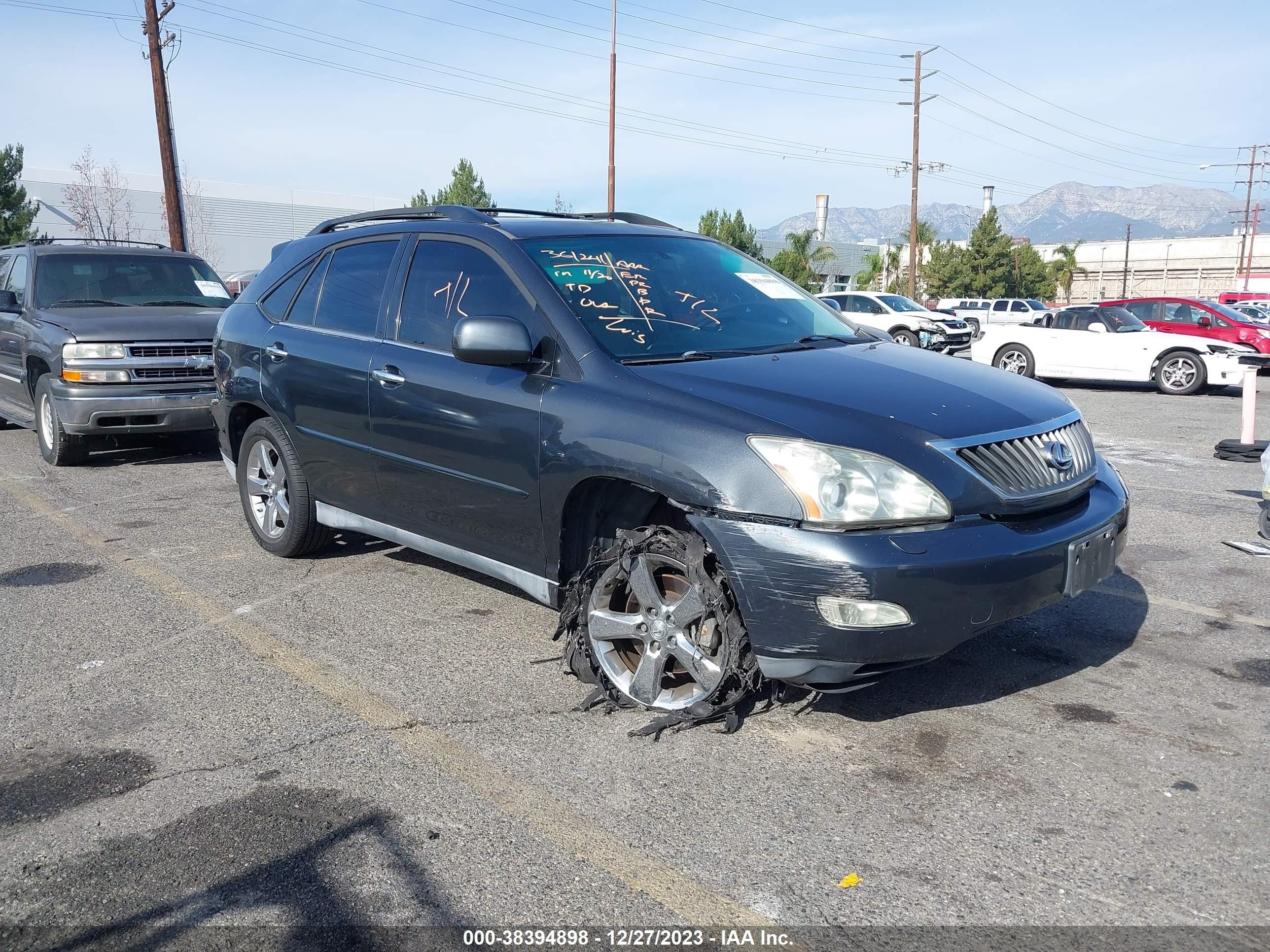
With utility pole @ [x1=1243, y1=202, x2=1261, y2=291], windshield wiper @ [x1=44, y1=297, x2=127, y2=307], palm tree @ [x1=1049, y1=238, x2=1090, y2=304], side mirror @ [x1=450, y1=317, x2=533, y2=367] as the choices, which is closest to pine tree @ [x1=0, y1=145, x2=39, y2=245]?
windshield wiper @ [x1=44, y1=297, x2=127, y2=307]

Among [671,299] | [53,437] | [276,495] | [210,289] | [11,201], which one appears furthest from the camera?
[11,201]

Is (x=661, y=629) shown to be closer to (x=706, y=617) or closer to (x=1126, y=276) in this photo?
(x=706, y=617)

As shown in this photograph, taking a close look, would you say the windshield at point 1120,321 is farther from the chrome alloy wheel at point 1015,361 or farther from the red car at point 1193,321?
the chrome alloy wheel at point 1015,361

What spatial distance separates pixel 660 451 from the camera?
3561 mm

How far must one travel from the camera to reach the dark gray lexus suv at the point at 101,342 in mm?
8883

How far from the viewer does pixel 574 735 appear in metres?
3.67

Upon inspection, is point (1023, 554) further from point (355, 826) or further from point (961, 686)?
point (355, 826)

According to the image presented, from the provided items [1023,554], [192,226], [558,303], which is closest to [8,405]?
[558,303]

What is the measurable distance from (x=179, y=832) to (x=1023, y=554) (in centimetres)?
264

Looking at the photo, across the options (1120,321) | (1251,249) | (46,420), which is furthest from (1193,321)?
(1251,249)

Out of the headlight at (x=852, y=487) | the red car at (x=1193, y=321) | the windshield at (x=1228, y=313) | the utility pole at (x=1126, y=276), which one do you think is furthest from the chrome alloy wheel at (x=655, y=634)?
the utility pole at (x=1126, y=276)

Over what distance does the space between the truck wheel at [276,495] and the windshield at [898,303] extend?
2171 cm

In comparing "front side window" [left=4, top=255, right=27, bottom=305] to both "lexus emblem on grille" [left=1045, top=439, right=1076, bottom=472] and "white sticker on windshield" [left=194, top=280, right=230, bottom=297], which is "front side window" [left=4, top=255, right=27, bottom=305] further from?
"lexus emblem on grille" [left=1045, top=439, right=1076, bottom=472]

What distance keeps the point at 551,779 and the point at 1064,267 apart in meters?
72.0
